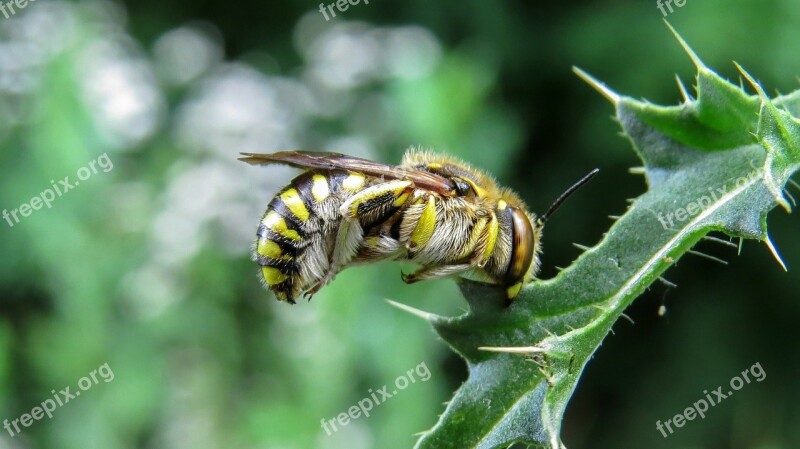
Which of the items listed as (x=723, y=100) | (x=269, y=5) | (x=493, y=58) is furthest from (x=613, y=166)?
(x=723, y=100)

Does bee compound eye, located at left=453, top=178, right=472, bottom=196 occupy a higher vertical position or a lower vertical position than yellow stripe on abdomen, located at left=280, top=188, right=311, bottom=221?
lower

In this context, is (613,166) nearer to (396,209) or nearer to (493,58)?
(493,58)
